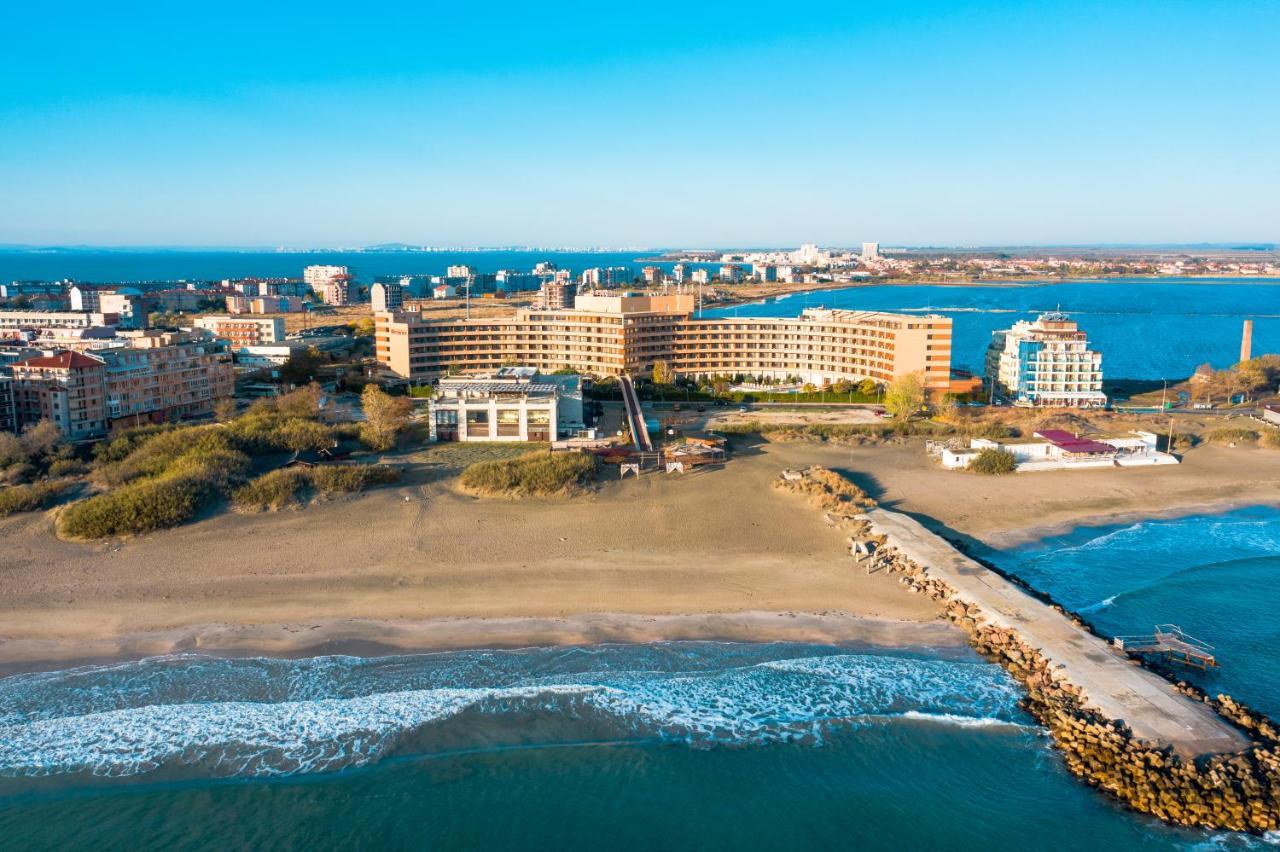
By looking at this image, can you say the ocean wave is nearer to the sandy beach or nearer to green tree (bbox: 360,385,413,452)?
the sandy beach

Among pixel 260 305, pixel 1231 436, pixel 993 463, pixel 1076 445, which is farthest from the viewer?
pixel 260 305

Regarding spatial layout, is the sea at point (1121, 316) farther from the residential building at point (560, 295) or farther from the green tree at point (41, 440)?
the green tree at point (41, 440)

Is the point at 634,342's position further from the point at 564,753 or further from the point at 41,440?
the point at 564,753

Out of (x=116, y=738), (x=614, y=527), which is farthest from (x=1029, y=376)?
(x=116, y=738)

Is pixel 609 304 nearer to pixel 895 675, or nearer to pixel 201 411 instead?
pixel 201 411

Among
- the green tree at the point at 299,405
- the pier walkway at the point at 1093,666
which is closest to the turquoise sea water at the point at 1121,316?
the pier walkway at the point at 1093,666

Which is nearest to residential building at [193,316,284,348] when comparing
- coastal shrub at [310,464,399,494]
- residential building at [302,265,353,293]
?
coastal shrub at [310,464,399,494]

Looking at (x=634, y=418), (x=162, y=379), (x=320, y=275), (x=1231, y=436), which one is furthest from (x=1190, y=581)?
(x=320, y=275)
